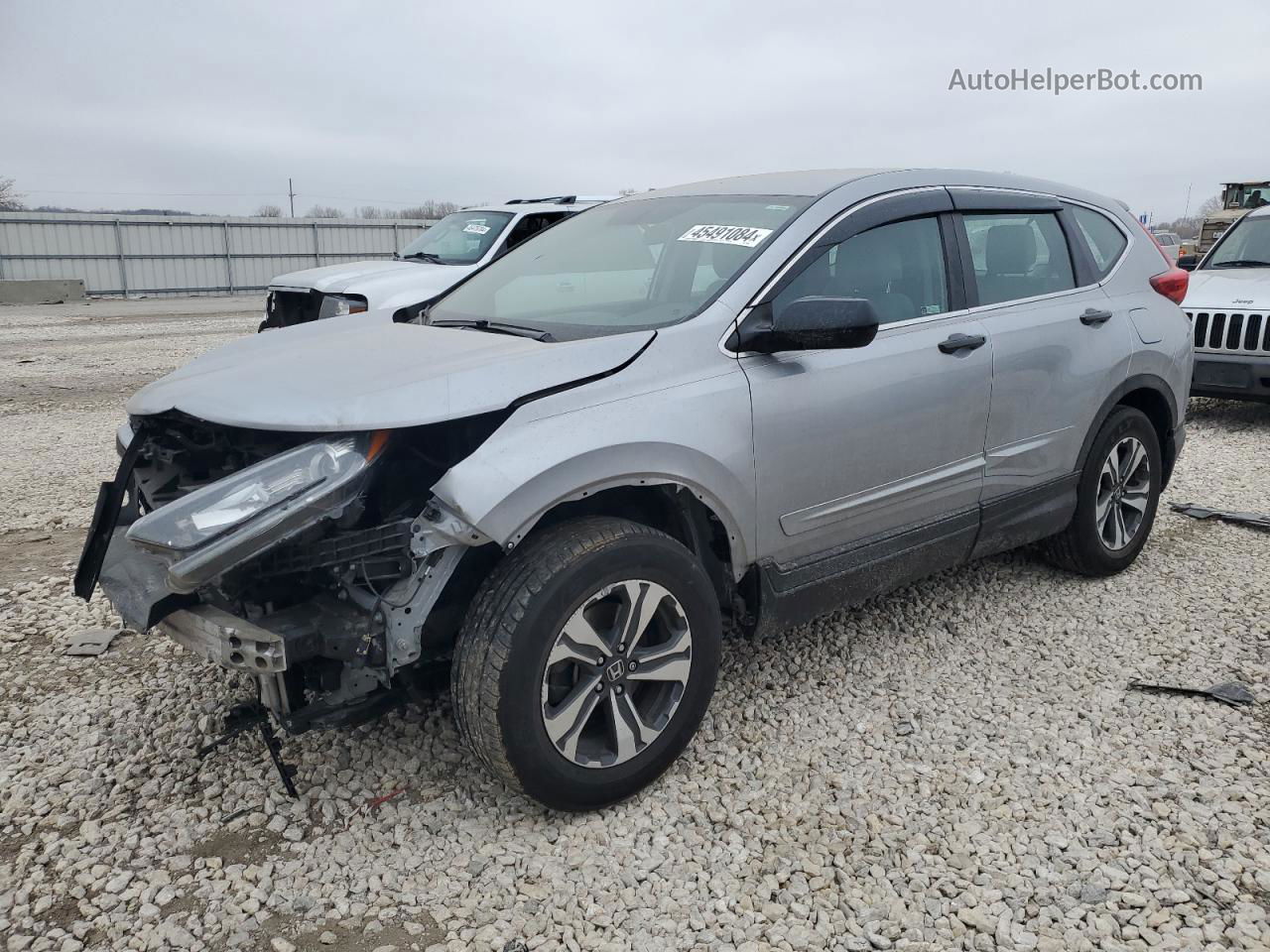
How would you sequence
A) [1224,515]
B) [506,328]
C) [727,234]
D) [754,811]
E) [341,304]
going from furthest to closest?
[341,304] → [1224,515] → [727,234] → [506,328] → [754,811]

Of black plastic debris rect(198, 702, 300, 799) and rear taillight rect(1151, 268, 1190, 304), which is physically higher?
rear taillight rect(1151, 268, 1190, 304)

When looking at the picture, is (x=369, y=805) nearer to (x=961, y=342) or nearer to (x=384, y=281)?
(x=961, y=342)

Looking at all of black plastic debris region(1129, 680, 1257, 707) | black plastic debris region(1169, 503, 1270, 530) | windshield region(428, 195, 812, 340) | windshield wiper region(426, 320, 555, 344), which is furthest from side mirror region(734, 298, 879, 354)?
black plastic debris region(1169, 503, 1270, 530)

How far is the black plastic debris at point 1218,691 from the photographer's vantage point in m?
3.46

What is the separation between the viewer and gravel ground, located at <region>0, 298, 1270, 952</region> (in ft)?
Result: 7.99

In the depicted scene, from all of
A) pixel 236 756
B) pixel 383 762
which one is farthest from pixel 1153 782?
pixel 236 756

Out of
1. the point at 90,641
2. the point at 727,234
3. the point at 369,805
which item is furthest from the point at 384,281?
the point at 369,805

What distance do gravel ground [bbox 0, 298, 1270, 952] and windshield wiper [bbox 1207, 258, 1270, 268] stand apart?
5.60 metres

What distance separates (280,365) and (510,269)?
122 cm

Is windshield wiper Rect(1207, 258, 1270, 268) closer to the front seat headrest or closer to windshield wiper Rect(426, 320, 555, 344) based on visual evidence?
the front seat headrest

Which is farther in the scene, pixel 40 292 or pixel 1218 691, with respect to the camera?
pixel 40 292

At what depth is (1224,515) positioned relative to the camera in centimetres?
554

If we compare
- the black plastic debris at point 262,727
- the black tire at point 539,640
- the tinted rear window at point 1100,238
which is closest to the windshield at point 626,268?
the black tire at point 539,640

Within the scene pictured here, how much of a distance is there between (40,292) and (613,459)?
2606 cm
